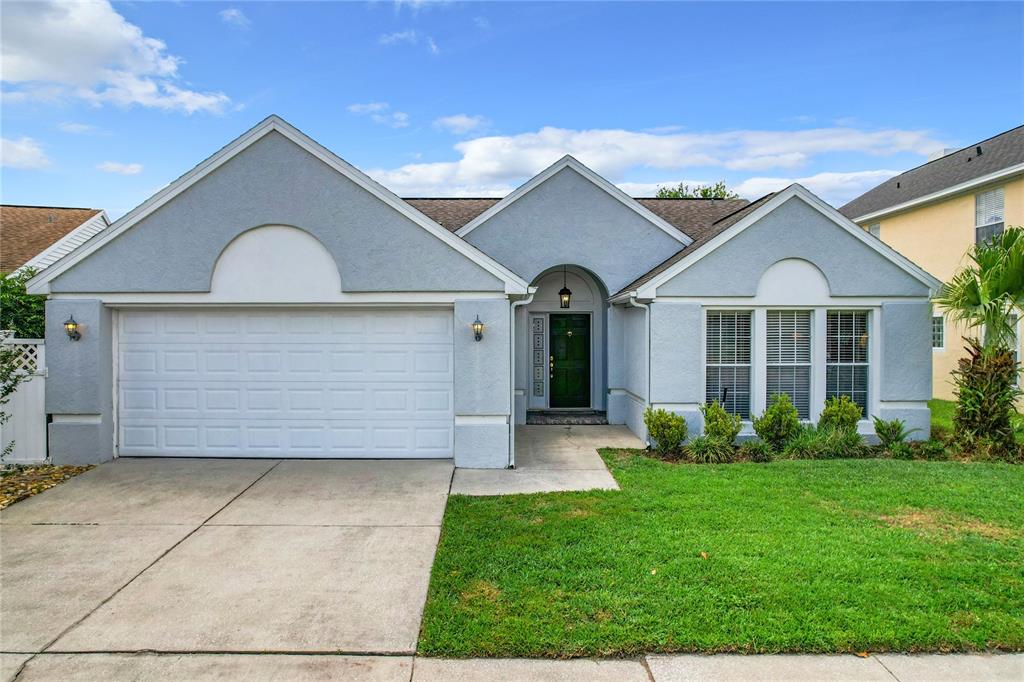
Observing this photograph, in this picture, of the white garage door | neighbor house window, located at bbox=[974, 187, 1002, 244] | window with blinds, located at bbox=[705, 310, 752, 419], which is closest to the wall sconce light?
the white garage door

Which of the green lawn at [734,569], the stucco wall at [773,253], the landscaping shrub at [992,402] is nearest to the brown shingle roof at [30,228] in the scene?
the green lawn at [734,569]

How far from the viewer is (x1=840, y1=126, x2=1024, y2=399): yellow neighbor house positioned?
1509 cm

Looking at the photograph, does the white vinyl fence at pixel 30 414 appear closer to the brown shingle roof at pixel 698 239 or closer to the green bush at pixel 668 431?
the green bush at pixel 668 431

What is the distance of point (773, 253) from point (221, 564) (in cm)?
971

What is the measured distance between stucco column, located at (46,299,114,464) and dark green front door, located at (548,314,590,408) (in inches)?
358

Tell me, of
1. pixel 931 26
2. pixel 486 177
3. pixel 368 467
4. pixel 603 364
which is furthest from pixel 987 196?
pixel 486 177

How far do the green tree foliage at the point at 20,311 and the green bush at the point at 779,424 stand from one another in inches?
570

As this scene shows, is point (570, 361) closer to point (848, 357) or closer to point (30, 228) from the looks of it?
point (848, 357)

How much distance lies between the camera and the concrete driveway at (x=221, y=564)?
424 cm

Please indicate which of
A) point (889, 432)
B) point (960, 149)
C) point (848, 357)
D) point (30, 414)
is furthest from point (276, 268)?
point (960, 149)

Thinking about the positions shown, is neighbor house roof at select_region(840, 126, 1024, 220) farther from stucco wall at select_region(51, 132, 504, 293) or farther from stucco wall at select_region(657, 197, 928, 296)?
stucco wall at select_region(51, 132, 504, 293)

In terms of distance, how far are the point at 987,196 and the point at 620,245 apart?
11117 millimetres

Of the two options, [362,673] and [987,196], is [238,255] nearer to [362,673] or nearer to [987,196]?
[362,673]

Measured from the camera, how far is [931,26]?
1232cm
